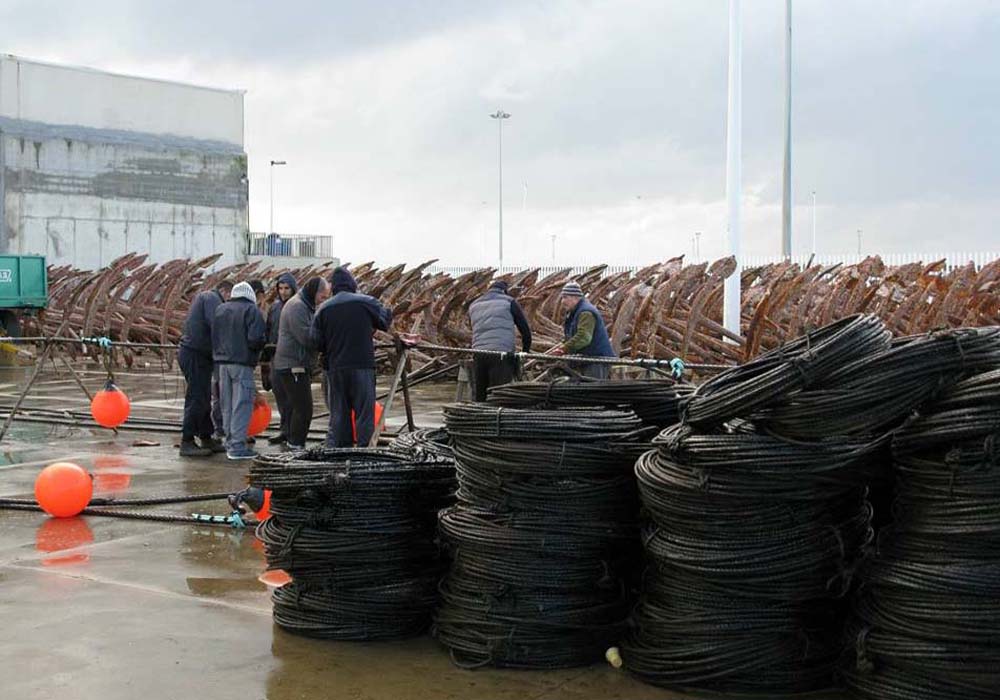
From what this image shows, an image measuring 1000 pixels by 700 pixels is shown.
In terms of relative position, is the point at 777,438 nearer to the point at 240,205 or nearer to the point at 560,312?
the point at 560,312

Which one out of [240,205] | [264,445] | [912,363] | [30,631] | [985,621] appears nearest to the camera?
[985,621]

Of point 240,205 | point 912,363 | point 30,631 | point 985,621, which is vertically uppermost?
point 240,205

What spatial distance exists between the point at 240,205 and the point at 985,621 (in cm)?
5029

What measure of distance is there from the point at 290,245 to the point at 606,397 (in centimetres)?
5753

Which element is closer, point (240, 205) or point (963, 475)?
point (963, 475)

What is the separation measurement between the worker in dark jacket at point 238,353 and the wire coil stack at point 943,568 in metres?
7.78

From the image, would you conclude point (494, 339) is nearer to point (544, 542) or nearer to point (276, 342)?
point (276, 342)

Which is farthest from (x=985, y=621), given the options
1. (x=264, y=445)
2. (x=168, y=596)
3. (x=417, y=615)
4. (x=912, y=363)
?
(x=264, y=445)

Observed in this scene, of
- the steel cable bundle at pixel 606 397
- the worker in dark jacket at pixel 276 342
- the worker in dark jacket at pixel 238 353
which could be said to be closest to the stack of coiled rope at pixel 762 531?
the steel cable bundle at pixel 606 397

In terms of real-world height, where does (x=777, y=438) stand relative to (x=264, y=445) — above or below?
above

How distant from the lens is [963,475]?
4.64 meters

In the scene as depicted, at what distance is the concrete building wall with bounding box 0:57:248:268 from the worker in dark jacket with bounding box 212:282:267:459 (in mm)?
37896

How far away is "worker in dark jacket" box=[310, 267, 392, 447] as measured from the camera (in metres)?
10.1

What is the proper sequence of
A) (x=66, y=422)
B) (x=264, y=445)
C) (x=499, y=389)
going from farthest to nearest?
(x=66, y=422), (x=264, y=445), (x=499, y=389)
